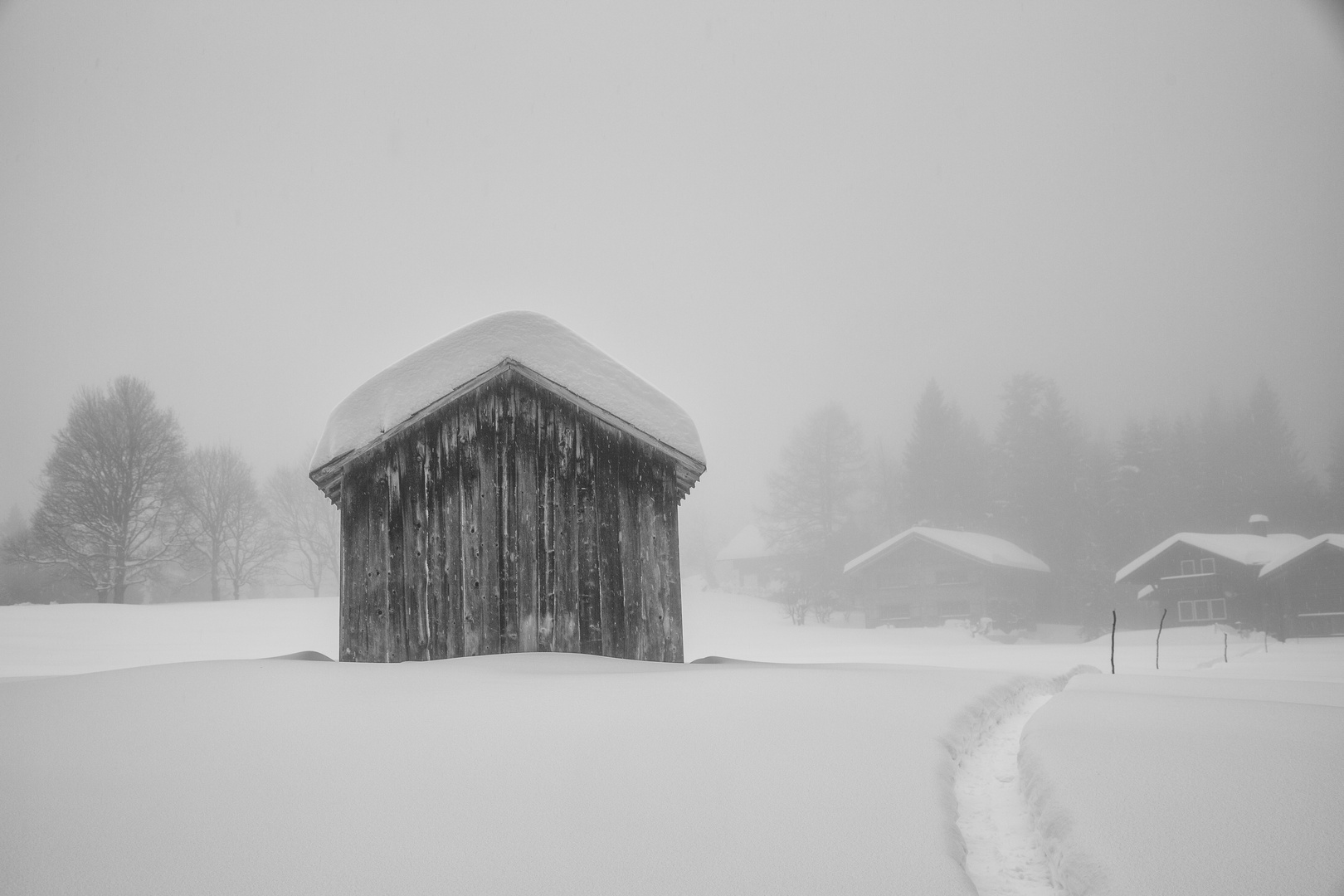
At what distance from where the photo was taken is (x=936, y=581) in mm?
37469

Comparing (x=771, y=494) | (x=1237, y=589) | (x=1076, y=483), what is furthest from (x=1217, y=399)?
(x=771, y=494)

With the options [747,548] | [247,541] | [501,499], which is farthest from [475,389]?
[747,548]

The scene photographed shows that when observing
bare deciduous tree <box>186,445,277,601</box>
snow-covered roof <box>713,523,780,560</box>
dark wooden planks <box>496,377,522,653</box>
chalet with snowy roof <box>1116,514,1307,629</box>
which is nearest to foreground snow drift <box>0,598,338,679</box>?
bare deciduous tree <box>186,445,277,601</box>

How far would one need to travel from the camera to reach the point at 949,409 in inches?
2101

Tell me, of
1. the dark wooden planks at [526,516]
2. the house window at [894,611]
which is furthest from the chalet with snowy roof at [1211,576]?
the dark wooden planks at [526,516]

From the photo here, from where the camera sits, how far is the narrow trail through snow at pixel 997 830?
270 centimetres

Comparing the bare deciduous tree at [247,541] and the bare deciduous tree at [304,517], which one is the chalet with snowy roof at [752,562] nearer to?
the bare deciduous tree at [304,517]

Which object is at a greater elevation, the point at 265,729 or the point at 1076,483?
the point at 1076,483

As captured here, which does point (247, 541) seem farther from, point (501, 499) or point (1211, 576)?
point (1211, 576)

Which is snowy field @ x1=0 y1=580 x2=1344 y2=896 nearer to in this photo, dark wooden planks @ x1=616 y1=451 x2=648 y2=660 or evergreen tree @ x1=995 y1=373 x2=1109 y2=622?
dark wooden planks @ x1=616 y1=451 x2=648 y2=660

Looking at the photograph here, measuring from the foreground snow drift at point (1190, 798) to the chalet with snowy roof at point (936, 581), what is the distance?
33.9 m

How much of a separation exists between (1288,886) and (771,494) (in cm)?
4708

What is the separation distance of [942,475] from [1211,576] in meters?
19.5

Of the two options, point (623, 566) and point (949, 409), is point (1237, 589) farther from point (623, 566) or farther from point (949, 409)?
point (623, 566)
